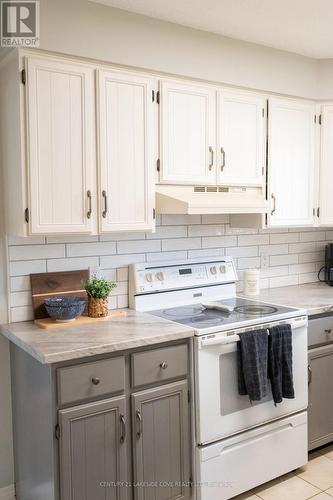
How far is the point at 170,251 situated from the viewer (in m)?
3.05

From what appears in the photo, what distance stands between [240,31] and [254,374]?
1.90 meters

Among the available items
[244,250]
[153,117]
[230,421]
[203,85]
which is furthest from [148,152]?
[230,421]

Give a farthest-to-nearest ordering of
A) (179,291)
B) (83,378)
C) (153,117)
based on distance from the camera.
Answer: (179,291) < (153,117) < (83,378)

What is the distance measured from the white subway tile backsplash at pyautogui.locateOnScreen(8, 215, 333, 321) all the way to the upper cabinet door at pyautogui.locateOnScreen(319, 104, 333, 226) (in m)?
0.36

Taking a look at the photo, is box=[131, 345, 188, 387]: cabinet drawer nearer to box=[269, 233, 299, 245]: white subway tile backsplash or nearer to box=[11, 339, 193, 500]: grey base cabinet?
box=[11, 339, 193, 500]: grey base cabinet

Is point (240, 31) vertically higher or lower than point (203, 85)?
higher

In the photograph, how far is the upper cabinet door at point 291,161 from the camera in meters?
3.09

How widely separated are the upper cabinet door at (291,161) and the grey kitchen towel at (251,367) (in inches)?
36.8

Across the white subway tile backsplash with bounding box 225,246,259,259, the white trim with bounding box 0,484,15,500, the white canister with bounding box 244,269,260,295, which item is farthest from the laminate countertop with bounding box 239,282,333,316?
the white trim with bounding box 0,484,15,500

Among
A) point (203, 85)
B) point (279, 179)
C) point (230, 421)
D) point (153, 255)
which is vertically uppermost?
point (203, 85)

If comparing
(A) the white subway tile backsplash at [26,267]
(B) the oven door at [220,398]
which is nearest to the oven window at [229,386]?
(B) the oven door at [220,398]

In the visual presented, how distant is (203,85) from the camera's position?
9.04 feet

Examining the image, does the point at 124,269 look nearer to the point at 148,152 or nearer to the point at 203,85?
the point at 148,152

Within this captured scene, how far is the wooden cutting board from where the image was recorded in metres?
2.56
